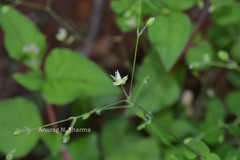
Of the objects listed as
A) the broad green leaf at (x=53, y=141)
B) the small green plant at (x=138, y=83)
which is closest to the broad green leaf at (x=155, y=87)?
the small green plant at (x=138, y=83)

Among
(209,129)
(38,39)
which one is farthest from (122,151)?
(38,39)

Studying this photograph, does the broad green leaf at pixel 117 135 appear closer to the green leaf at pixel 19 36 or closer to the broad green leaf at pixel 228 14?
the green leaf at pixel 19 36

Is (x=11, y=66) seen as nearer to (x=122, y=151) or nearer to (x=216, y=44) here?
(x=122, y=151)

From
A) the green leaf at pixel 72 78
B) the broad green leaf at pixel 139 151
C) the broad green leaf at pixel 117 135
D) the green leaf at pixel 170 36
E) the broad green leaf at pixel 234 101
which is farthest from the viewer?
the broad green leaf at pixel 117 135

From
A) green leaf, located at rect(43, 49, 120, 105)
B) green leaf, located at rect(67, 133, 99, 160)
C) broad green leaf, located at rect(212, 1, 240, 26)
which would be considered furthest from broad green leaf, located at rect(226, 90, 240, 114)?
green leaf, located at rect(67, 133, 99, 160)

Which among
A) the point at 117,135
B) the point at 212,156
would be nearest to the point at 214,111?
the point at 117,135

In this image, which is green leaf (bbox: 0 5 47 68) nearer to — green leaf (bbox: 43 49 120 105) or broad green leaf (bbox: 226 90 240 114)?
green leaf (bbox: 43 49 120 105)
